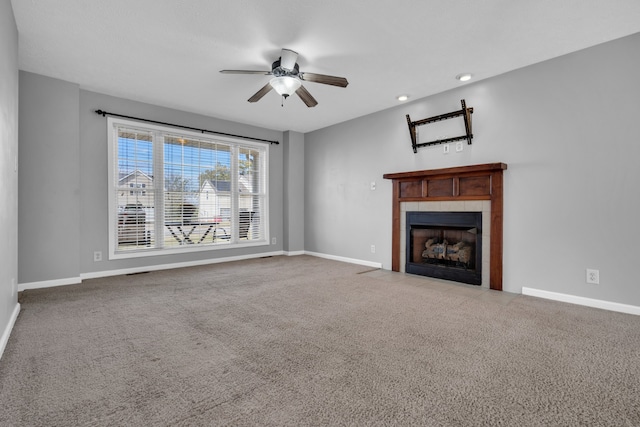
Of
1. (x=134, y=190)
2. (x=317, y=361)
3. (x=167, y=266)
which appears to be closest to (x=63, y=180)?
(x=134, y=190)

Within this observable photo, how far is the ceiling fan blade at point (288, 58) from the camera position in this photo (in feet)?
9.98

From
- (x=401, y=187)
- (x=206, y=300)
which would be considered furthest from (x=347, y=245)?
(x=206, y=300)

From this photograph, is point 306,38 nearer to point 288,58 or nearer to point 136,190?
point 288,58

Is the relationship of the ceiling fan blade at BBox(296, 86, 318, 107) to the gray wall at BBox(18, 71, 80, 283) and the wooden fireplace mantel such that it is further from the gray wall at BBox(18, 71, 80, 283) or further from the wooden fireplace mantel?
the gray wall at BBox(18, 71, 80, 283)

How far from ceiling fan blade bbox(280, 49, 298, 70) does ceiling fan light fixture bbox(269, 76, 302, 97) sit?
0.12 m

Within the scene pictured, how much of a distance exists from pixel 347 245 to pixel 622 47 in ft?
13.8

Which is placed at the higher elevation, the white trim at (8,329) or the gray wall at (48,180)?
the gray wall at (48,180)

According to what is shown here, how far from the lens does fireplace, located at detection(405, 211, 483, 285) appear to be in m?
3.86

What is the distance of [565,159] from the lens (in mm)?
3174

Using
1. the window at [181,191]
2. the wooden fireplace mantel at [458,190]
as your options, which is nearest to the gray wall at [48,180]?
the window at [181,191]

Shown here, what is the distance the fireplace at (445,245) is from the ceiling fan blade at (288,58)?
2.69 meters

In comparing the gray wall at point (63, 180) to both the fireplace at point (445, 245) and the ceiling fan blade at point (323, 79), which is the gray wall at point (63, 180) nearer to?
the ceiling fan blade at point (323, 79)

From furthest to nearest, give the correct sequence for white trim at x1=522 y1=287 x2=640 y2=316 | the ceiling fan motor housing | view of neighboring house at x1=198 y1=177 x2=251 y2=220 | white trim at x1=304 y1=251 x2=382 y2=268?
view of neighboring house at x1=198 y1=177 x2=251 y2=220 < white trim at x1=304 y1=251 x2=382 y2=268 < the ceiling fan motor housing < white trim at x1=522 y1=287 x2=640 y2=316

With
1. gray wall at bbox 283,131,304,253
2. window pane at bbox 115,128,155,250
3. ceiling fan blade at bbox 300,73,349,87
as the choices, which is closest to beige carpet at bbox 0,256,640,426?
window pane at bbox 115,128,155,250
